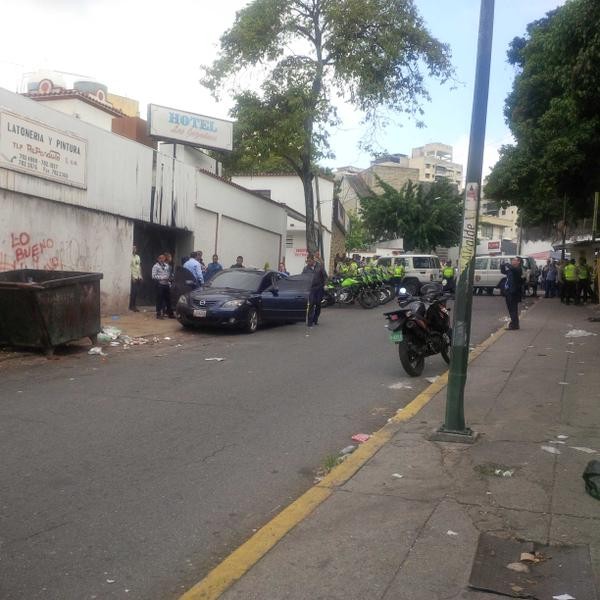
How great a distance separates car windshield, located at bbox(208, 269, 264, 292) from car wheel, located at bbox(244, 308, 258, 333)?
0.61m

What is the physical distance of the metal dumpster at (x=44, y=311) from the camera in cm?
1042

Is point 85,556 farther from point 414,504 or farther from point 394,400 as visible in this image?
point 394,400

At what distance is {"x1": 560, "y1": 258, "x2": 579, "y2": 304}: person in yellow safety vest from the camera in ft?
79.5

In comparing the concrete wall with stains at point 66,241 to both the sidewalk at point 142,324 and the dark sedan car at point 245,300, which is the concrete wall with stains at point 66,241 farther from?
the dark sedan car at point 245,300

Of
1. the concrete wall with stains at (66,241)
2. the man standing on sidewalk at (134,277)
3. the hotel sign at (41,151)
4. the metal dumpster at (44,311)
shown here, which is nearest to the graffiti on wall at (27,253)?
the concrete wall with stains at (66,241)

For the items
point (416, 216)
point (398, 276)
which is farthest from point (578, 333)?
point (416, 216)

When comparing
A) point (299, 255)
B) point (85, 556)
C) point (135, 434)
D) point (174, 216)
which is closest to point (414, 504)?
point (85, 556)

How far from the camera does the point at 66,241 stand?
1509cm

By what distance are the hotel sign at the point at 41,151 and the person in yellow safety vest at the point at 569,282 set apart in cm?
1696

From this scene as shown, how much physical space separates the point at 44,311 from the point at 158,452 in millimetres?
5411

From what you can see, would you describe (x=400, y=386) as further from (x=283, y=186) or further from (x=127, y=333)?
(x=283, y=186)

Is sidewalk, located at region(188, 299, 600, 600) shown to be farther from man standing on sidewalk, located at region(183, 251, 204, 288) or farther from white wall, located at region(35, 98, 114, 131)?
white wall, located at region(35, 98, 114, 131)

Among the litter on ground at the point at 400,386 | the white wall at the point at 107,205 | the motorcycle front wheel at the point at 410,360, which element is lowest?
the litter on ground at the point at 400,386

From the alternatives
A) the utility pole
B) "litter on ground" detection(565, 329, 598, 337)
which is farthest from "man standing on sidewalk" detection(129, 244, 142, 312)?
the utility pole
